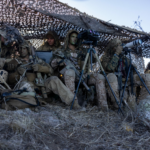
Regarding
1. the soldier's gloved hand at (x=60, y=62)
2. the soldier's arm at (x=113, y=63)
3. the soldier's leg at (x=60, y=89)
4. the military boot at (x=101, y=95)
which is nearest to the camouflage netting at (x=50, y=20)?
the soldier's arm at (x=113, y=63)

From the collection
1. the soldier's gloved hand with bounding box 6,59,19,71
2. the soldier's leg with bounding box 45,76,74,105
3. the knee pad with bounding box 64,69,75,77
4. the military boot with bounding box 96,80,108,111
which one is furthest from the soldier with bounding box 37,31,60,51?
the military boot with bounding box 96,80,108,111

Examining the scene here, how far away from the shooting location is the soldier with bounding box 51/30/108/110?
353 cm

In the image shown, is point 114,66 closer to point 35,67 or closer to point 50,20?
point 35,67

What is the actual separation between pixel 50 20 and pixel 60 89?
1.87 meters

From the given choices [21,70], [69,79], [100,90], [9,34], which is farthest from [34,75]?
[100,90]

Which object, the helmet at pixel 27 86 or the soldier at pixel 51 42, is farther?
the soldier at pixel 51 42

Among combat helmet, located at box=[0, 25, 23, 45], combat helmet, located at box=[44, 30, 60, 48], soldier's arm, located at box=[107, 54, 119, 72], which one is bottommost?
soldier's arm, located at box=[107, 54, 119, 72]

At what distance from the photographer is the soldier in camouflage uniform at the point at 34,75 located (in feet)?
10.7

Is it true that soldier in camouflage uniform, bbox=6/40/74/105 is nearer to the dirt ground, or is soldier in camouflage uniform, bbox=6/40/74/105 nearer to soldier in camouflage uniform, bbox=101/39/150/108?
the dirt ground

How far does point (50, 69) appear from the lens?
3.79 meters

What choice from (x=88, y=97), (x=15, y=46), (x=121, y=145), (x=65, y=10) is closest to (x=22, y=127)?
(x=121, y=145)

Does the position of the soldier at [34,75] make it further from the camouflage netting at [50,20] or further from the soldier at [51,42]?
the soldier at [51,42]

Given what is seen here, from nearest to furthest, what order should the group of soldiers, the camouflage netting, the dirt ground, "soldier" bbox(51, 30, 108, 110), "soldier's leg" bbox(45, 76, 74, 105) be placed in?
the dirt ground, "soldier's leg" bbox(45, 76, 74, 105), the group of soldiers, "soldier" bbox(51, 30, 108, 110), the camouflage netting

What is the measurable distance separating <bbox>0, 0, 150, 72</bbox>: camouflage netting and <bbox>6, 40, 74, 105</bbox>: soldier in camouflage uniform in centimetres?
65
